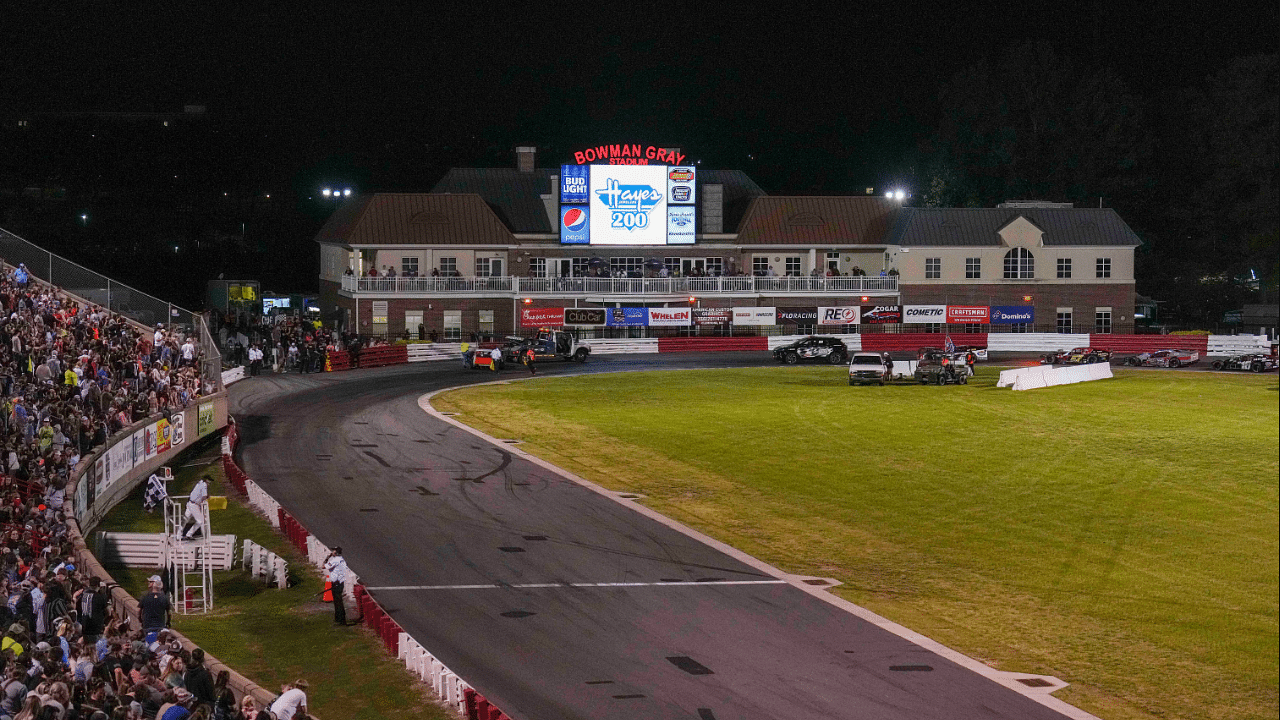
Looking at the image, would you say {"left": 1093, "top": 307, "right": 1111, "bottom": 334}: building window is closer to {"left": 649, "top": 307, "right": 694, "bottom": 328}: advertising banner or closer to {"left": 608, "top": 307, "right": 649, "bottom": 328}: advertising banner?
{"left": 649, "top": 307, "right": 694, "bottom": 328}: advertising banner

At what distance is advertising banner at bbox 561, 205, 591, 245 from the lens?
83.1 meters

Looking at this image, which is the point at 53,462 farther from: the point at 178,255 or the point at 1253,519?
the point at 178,255

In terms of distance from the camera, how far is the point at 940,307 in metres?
82.2

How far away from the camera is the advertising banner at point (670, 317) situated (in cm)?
7938


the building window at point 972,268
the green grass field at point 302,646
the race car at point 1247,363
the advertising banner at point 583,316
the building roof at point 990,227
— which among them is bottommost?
the green grass field at point 302,646

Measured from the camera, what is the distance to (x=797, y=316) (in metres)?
80.9

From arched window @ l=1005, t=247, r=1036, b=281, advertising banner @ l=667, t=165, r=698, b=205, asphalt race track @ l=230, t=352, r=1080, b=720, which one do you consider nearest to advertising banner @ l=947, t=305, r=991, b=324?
arched window @ l=1005, t=247, r=1036, b=281

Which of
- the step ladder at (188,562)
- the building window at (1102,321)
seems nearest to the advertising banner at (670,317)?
the building window at (1102,321)

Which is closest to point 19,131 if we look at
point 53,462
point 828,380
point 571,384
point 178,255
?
point 178,255

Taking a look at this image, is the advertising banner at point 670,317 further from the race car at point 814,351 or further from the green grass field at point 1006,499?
the green grass field at point 1006,499

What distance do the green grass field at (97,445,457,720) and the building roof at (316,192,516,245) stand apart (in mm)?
54080

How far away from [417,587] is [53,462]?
1040 centimetres

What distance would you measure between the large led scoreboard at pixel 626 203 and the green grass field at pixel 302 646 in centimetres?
5524

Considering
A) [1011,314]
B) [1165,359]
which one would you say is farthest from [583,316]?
[1165,359]
